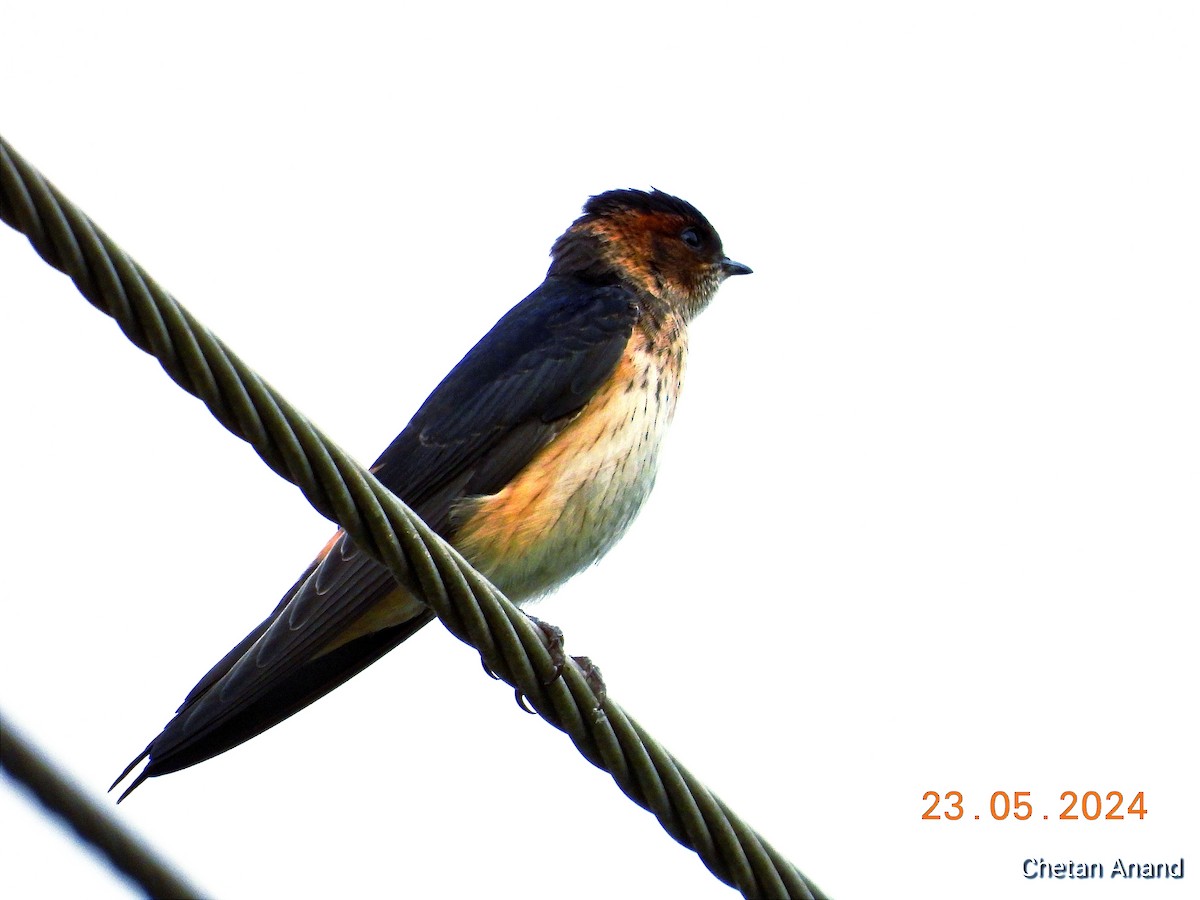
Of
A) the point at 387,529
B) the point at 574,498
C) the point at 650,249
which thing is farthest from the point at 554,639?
the point at 650,249

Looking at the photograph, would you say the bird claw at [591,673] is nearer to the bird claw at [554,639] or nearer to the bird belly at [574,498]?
the bird claw at [554,639]

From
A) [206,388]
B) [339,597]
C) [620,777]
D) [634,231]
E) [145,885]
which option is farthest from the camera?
[634,231]

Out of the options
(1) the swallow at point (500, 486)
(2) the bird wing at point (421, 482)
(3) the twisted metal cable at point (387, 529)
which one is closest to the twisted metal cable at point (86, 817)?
(3) the twisted metal cable at point (387, 529)

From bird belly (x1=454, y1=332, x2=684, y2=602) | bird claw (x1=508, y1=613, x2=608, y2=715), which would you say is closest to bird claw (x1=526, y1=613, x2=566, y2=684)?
bird claw (x1=508, y1=613, x2=608, y2=715)

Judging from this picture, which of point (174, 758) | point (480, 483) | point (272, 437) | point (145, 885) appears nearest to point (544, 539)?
point (480, 483)

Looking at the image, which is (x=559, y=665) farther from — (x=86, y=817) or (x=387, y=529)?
(x=86, y=817)

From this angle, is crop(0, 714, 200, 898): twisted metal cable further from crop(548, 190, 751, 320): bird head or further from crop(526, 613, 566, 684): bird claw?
crop(548, 190, 751, 320): bird head

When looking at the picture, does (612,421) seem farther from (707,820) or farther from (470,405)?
(707,820)
